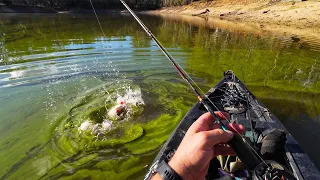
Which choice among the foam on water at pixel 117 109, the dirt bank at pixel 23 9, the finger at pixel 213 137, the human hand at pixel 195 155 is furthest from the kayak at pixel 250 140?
the dirt bank at pixel 23 9

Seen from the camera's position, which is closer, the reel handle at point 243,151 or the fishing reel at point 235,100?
the reel handle at point 243,151

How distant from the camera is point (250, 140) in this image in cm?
393

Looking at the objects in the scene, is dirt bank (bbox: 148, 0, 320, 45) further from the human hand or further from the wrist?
the wrist

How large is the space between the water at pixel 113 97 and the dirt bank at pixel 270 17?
37.1 ft

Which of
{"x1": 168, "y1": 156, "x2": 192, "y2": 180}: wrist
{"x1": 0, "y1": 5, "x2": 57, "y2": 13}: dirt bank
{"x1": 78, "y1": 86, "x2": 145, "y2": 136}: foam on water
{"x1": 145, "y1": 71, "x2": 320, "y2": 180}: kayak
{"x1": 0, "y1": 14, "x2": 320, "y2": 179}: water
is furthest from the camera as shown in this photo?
{"x1": 0, "y1": 5, "x2": 57, "y2": 13}: dirt bank

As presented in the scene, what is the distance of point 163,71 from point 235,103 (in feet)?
20.2

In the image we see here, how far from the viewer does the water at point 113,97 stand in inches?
227

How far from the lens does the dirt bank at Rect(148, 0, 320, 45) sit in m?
27.0

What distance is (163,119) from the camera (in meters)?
7.56

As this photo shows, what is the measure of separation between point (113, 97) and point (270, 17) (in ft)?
112

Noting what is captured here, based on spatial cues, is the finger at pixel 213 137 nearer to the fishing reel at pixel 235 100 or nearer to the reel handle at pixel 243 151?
the reel handle at pixel 243 151

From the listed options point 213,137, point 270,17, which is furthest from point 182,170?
point 270,17

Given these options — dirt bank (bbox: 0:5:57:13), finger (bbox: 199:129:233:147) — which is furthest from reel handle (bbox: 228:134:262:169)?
dirt bank (bbox: 0:5:57:13)

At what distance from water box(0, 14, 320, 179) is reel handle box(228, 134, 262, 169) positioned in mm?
3400
